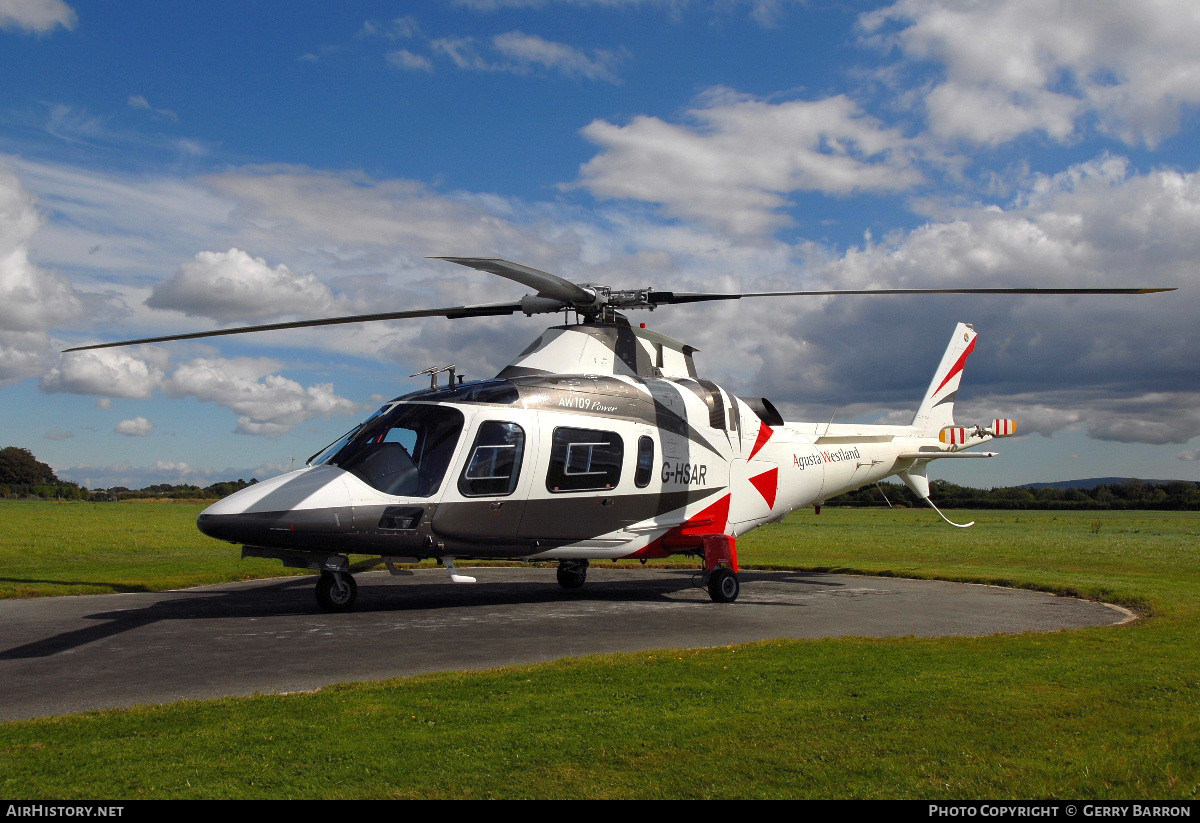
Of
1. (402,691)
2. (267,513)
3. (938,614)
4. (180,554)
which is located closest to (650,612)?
(938,614)

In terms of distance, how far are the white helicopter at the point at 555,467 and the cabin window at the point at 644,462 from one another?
0.10ft

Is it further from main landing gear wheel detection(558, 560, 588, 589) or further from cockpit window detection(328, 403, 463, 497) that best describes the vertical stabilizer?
cockpit window detection(328, 403, 463, 497)

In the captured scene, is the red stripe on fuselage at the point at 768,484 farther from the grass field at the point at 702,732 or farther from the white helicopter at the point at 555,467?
the grass field at the point at 702,732

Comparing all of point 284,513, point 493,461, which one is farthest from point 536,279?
point 284,513

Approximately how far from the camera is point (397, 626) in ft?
41.4

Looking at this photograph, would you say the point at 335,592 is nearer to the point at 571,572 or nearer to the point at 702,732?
the point at 571,572

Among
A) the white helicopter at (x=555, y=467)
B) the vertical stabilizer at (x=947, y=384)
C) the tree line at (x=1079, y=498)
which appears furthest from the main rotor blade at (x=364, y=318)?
the tree line at (x=1079, y=498)

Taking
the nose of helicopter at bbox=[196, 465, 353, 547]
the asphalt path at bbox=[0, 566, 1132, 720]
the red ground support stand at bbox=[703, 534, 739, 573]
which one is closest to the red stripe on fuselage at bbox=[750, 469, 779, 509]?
the red ground support stand at bbox=[703, 534, 739, 573]

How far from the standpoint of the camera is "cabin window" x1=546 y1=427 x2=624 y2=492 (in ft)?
49.2

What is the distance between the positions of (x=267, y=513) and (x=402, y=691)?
579cm

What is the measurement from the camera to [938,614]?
564 inches

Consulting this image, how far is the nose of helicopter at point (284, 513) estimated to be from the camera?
12656mm

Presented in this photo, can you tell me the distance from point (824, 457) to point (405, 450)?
32.8ft

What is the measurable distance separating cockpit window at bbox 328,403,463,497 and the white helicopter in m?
0.02
